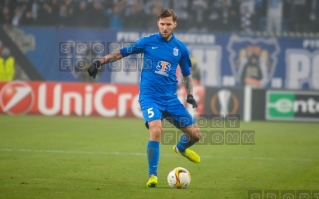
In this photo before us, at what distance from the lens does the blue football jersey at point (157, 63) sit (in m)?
8.54

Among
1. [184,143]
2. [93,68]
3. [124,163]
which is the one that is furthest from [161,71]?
[124,163]

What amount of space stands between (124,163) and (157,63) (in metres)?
2.62

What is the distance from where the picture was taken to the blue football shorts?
328 inches

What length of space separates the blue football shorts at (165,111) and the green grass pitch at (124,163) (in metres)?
0.82

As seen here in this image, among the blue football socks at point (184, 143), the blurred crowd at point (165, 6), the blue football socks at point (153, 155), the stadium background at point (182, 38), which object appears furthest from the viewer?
the blurred crowd at point (165, 6)

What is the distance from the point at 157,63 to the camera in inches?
338

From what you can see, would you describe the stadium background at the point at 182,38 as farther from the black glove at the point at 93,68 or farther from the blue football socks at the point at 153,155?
the blue football socks at the point at 153,155

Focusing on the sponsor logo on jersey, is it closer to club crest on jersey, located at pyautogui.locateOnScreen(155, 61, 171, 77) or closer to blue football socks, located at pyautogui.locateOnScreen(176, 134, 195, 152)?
club crest on jersey, located at pyautogui.locateOnScreen(155, 61, 171, 77)

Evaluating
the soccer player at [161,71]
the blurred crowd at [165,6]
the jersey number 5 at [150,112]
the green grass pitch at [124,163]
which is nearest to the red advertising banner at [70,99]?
the green grass pitch at [124,163]

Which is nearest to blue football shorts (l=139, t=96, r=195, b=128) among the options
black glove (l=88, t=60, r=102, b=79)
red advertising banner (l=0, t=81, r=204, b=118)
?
black glove (l=88, t=60, r=102, b=79)

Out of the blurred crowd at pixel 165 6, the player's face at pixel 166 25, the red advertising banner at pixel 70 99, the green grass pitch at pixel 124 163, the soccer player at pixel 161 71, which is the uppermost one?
the blurred crowd at pixel 165 6

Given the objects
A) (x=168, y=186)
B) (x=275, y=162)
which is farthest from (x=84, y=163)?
(x=275, y=162)

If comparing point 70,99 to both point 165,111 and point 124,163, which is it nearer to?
point 124,163

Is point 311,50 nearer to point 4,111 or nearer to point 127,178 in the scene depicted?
point 4,111
